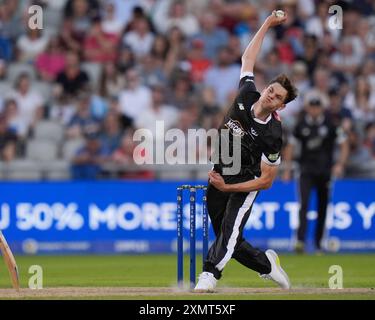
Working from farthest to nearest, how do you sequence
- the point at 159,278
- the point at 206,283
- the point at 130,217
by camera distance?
the point at 130,217 < the point at 159,278 < the point at 206,283

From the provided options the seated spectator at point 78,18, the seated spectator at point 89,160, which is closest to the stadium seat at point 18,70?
the seated spectator at point 78,18

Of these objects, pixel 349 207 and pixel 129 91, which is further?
pixel 129 91

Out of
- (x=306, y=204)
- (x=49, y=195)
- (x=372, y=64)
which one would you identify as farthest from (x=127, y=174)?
(x=372, y=64)

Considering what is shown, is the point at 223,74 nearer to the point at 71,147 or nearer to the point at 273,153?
the point at 71,147

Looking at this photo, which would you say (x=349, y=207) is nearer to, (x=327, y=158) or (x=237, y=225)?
(x=327, y=158)

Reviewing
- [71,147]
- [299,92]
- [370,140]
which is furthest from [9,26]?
[370,140]

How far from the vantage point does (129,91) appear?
2002cm

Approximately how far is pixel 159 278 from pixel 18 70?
311 inches

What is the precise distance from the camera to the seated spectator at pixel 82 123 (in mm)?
19281

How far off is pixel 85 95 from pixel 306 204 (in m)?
4.57

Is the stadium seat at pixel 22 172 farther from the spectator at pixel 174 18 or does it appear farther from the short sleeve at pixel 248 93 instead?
the short sleeve at pixel 248 93

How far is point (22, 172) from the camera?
18.6 meters

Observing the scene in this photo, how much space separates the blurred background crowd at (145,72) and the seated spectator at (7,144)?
0.02m

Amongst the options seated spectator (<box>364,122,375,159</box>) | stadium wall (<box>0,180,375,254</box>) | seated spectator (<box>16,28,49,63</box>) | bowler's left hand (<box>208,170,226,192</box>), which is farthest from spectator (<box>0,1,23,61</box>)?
bowler's left hand (<box>208,170,226,192</box>)
